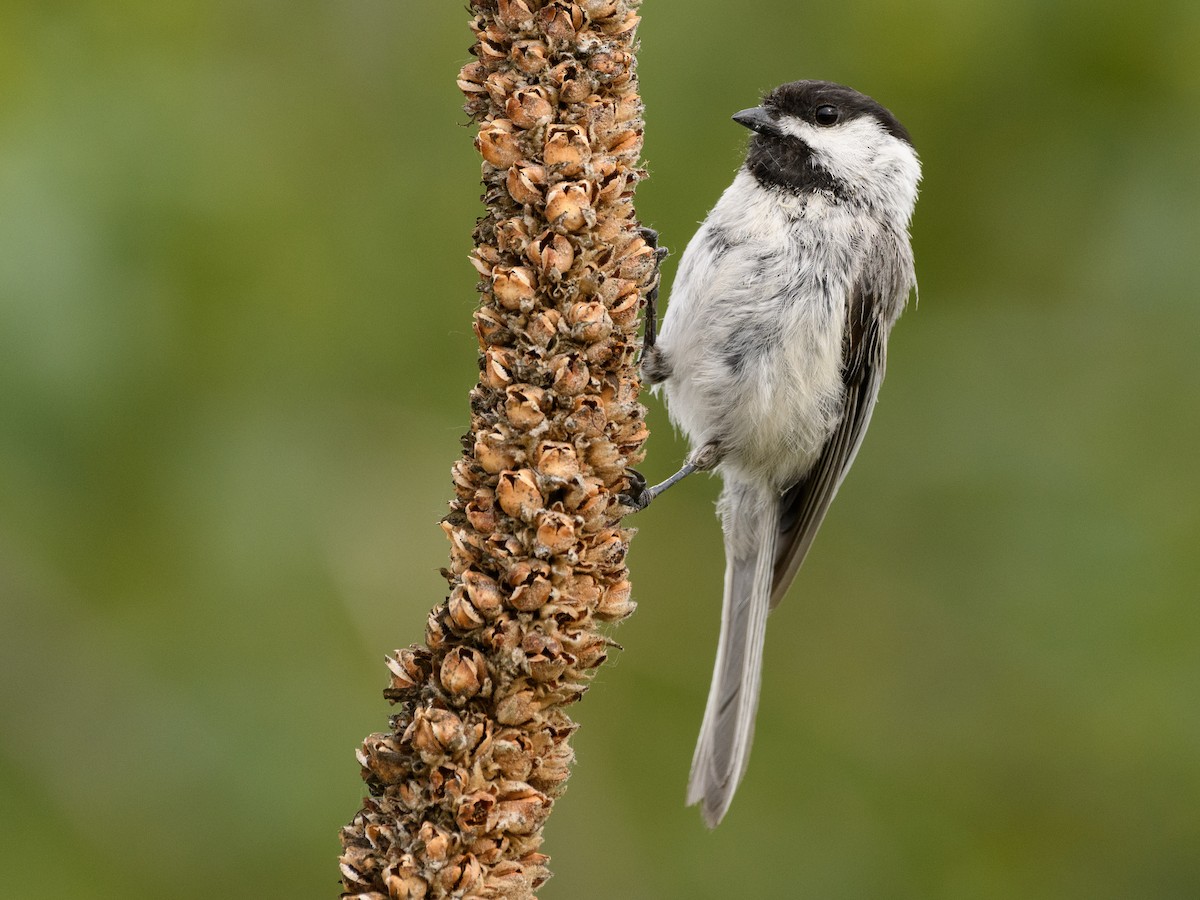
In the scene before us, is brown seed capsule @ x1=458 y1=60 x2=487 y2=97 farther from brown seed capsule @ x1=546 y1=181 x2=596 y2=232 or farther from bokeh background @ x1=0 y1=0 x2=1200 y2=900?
bokeh background @ x1=0 y1=0 x2=1200 y2=900

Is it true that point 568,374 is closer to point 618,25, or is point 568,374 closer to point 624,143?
point 624,143

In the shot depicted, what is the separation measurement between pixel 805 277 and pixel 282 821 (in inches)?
64.6

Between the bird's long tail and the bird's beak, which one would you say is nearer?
the bird's long tail

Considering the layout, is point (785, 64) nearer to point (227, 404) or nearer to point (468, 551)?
point (227, 404)

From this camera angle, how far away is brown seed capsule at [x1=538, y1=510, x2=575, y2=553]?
149cm

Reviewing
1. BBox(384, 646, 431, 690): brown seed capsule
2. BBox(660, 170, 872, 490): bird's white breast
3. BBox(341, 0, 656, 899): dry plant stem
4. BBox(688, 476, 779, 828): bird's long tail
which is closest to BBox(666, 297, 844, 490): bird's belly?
BBox(660, 170, 872, 490): bird's white breast

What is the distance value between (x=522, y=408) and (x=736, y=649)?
1.61 meters

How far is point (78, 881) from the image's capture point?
2326 millimetres

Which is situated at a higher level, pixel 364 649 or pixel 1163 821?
pixel 364 649

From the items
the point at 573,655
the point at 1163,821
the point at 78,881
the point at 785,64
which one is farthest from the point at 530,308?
the point at 1163,821

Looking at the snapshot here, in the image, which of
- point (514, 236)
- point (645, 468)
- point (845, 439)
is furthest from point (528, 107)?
point (645, 468)

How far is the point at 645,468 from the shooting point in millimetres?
3492

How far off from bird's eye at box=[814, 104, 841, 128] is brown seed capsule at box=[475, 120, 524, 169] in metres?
1.70

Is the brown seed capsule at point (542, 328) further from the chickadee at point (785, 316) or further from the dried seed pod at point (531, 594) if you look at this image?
the chickadee at point (785, 316)
